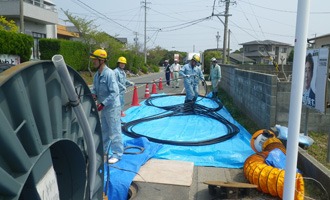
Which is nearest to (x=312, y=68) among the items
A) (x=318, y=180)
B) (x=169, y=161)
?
(x=318, y=180)

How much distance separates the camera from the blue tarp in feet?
12.9

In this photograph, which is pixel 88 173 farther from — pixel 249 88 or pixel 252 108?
pixel 249 88

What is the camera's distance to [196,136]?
22.6 feet

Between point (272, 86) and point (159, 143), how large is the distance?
2.77 metres

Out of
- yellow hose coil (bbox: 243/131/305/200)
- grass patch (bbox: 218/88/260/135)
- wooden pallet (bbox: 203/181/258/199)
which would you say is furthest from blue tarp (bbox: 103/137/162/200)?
grass patch (bbox: 218/88/260/135)

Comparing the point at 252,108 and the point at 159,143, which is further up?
Result: the point at 252,108

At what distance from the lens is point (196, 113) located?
904 centimetres

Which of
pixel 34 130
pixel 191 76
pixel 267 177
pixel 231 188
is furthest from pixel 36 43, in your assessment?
pixel 34 130

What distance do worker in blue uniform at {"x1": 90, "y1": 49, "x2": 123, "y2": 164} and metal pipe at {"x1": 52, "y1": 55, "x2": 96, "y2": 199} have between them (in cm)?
220

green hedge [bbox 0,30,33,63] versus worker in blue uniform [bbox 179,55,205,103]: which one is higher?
green hedge [bbox 0,30,33,63]

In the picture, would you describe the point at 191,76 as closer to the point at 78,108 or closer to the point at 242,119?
the point at 242,119

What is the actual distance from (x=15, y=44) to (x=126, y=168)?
14830mm

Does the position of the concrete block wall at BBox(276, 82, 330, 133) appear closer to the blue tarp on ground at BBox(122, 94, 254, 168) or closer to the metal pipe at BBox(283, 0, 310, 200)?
the blue tarp on ground at BBox(122, 94, 254, 168)

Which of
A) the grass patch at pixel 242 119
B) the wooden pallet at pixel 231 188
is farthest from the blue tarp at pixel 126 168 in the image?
the grass patch at pixel 242 119
